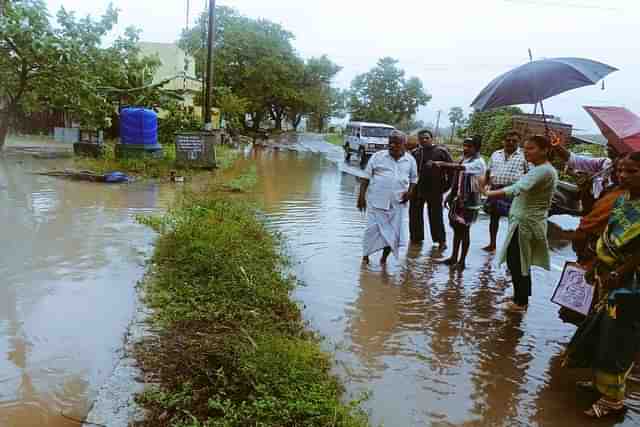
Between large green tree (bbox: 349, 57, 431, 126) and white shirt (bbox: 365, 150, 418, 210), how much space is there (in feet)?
217

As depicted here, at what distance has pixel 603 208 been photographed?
11.7 ft

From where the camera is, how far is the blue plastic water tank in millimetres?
15008

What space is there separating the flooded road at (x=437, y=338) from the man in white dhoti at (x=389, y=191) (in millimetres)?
401

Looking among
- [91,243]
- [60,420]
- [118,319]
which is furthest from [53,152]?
[60,420]

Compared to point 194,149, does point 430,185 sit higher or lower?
lower

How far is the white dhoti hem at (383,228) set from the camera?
20.4ft

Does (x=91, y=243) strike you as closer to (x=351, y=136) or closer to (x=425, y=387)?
(x=425, y=387)

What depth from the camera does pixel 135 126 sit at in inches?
592

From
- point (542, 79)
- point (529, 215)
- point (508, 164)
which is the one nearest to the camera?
point (529, 215)

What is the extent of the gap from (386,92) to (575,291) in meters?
71.7

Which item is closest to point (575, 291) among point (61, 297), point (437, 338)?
point (437, 338)

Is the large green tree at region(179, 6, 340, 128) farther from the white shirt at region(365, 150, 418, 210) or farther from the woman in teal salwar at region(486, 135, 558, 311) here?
the woman in teal salwar at region(486, 135, 558, 311)

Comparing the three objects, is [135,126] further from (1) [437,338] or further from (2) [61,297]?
(1) [437,338]

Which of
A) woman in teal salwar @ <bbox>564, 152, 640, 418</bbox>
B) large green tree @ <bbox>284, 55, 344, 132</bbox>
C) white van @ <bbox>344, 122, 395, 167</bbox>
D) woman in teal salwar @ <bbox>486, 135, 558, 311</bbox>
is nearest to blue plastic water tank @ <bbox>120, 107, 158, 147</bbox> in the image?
white van @ <bbox>344, 122, 395, 167</bbox>
